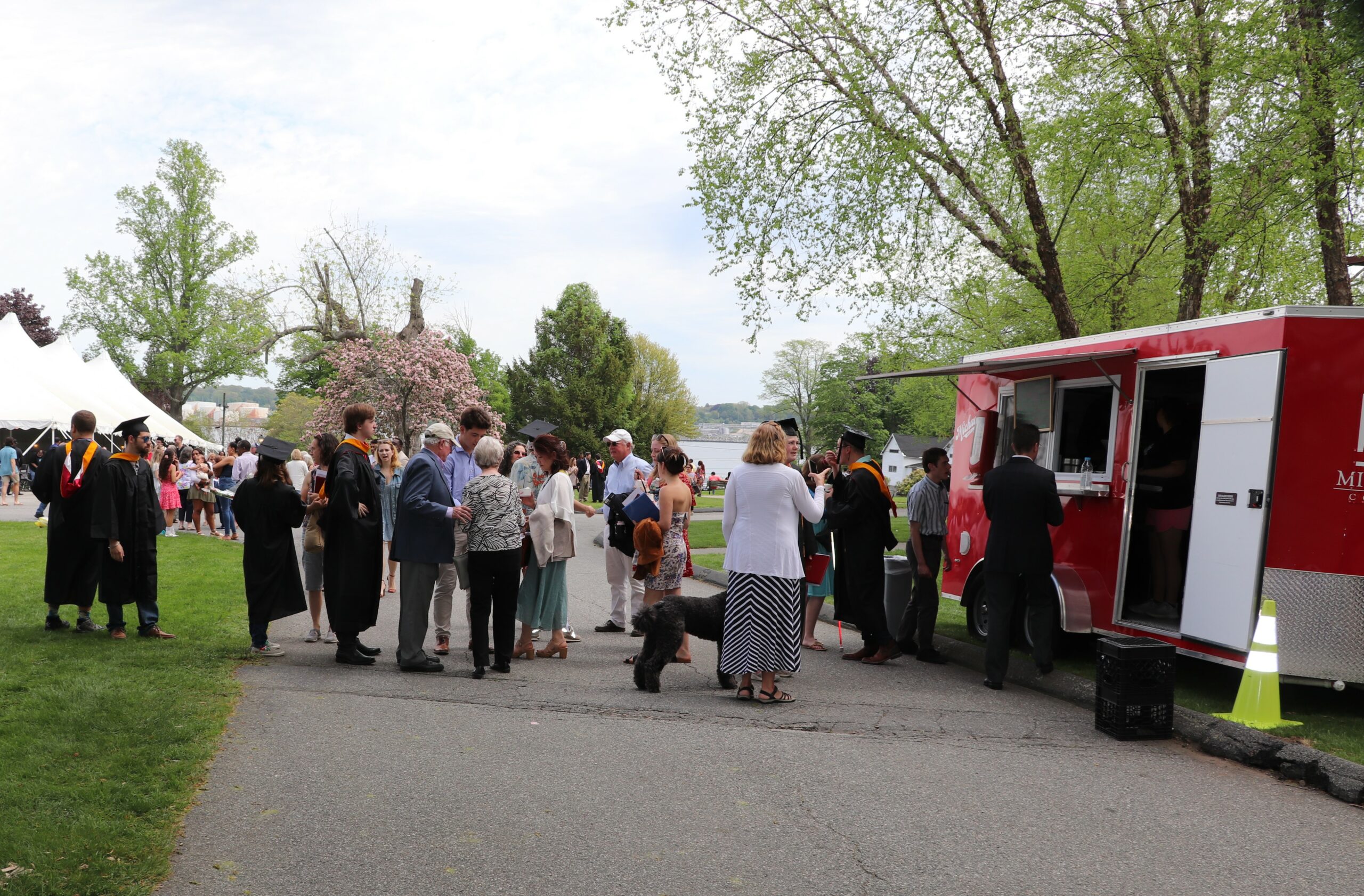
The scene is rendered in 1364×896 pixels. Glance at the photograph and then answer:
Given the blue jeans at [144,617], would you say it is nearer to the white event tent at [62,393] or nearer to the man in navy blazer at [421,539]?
the man in navy blazer at [421,539]

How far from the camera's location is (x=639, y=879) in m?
4.00

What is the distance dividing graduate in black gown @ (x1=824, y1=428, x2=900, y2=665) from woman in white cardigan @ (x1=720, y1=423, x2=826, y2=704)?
5.24ft

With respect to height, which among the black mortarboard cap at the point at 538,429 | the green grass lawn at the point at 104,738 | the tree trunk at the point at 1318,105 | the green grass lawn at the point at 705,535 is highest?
the tree trunk at the point at 1318,105

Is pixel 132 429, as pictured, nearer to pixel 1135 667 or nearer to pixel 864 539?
pixel 864 539

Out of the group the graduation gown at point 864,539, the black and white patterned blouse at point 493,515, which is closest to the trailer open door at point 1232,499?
the graduation gown at point 864,539

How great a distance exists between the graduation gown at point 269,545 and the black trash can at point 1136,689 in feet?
20.1

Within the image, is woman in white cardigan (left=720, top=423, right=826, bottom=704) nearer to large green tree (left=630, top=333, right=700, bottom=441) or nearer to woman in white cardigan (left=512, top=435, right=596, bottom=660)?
woman in white cardigan (left=512, top=435, right=596, bottom=660)

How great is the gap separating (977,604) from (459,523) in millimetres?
5006

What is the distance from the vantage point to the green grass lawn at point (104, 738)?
4.00 meters

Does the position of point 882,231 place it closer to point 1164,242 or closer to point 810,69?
point 810,69

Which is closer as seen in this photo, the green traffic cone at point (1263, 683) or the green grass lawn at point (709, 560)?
the green traffic cone at point (1263, 683)

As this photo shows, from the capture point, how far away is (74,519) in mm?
8719

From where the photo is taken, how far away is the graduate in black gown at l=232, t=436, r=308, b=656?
8242 mm

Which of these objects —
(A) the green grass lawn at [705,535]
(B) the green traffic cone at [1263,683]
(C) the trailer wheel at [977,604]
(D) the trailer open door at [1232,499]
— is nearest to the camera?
(B) the green traffic cone at [1263,683]
